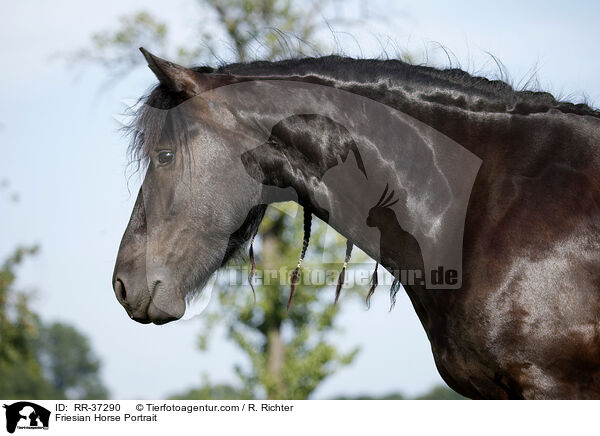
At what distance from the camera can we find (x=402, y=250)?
391 centimetres

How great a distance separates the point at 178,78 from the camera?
13.0ft

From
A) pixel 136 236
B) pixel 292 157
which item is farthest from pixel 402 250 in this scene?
pixel 136 236

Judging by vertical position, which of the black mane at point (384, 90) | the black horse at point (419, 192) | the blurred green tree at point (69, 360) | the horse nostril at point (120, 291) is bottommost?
→ the blurred green tree at point (69, 360)

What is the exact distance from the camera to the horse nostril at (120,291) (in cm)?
392

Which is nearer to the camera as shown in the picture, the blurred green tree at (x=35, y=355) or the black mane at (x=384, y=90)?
the black mane at (x=384, y=90)

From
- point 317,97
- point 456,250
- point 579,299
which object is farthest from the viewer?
point 317,97

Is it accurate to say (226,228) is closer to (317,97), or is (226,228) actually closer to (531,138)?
(317,97)

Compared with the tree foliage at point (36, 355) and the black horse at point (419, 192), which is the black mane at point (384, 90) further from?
the tree foliage at point (36, 355)

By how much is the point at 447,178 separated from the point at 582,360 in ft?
4.13

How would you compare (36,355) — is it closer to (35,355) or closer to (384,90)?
(35,355)
